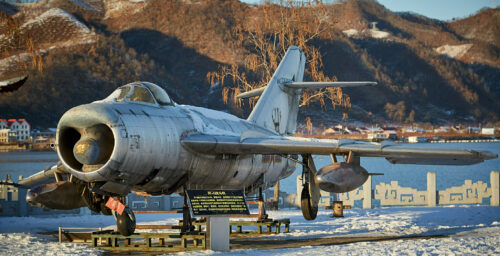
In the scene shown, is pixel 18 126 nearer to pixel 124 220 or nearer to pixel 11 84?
pixel 11 84

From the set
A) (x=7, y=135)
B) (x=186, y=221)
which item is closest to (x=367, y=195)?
(x=186, y=221)

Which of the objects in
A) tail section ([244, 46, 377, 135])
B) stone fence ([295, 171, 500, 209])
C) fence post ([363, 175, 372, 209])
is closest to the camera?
tail section ([244, 46, 377, 135])

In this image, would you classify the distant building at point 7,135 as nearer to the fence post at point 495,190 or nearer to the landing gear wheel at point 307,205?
the fence post at point 495,190

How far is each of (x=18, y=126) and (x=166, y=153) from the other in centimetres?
12898

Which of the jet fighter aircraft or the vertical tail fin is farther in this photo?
the vertical tail fin

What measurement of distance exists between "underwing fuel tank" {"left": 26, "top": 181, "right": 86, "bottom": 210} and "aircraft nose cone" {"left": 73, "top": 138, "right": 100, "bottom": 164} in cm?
393

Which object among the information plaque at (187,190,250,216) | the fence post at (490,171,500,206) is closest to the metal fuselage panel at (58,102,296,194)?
the information plaque at (187,190,250,216)

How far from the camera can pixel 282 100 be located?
24.3 metres

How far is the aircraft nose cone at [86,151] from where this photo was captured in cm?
Result: 1387

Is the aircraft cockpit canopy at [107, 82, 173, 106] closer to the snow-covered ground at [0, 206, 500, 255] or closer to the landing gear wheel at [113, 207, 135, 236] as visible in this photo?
the landing gear wheel at [113, 207, 135, 236]

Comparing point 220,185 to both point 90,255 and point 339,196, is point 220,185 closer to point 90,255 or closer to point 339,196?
point 90,255

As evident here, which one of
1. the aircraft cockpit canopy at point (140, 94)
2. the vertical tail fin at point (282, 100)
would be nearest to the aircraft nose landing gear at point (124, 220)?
the aircraft cockpit canopy at point (140, 94)

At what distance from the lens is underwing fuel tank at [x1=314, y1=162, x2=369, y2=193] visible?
15.9m

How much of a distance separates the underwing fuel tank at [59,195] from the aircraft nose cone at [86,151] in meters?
3.93
